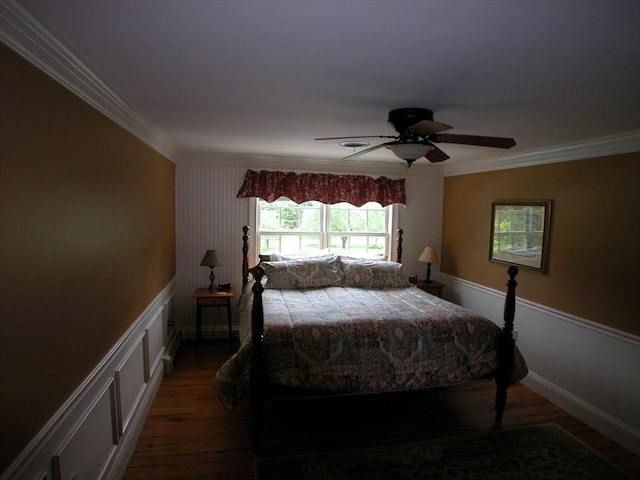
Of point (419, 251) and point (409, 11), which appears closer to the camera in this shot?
point (409, 11)

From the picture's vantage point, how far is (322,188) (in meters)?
4.59

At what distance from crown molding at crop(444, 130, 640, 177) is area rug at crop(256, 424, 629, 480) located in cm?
223

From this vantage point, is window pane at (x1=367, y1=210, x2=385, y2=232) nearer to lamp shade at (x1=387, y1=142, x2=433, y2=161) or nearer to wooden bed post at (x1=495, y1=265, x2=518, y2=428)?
wooden bed post at (x1=495, y1=265, x2=518, y2=428)

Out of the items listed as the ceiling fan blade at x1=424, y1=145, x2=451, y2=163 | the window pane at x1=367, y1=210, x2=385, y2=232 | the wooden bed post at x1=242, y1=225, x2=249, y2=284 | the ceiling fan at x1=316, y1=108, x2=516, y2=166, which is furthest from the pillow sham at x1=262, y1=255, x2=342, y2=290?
the ceiling fan at x1=316, y1=108, x2=516, y2=166

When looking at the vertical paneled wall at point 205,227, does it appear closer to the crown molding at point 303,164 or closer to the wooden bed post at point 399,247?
the crown molding at point 303,164

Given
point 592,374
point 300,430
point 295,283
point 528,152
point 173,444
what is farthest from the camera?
point 295,283

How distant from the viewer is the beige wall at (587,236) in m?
2.67

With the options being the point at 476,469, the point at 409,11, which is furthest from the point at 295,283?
A: the point at 409,11

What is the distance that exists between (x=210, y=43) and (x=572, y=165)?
3.15 meters

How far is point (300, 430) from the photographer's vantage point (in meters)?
2.72

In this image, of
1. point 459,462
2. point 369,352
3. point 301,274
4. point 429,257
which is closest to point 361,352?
point 369,352

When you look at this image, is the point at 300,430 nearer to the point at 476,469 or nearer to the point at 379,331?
the point at 379,331

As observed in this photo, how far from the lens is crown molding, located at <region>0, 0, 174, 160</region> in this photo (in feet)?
3.73

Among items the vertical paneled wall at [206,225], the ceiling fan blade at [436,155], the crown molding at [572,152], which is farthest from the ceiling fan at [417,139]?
the vertical paneled wall at [206,225]
